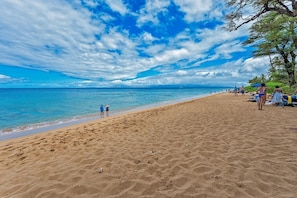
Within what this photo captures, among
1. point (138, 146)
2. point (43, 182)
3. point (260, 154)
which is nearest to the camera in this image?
point (43, 182)

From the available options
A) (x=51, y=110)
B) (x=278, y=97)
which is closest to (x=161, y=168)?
(x=278, y=97)

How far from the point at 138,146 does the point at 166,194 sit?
230 centimetres

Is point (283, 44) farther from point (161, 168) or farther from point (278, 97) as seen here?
point (161, 168)

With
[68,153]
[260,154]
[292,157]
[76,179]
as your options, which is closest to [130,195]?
[76,179]

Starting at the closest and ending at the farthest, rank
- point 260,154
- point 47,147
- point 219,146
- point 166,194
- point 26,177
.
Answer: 1. point 166,194
2. point 26,177
3. point 260,154
4. point 219,146
5. point 47,147

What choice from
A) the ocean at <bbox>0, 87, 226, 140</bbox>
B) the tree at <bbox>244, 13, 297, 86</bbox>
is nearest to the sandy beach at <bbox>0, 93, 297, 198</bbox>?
the ocean at <bbox>0, 87, 226, 140</bbox>

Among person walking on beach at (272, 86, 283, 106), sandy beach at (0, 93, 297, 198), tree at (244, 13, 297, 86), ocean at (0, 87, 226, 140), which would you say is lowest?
ocean at (0, 87, 226, 140)

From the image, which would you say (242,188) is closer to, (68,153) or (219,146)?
(219,146)

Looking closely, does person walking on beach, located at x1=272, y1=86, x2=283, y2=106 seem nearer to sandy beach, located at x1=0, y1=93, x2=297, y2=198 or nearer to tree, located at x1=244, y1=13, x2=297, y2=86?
tree, located at x1=244, y1=13, x2=297, y2=86

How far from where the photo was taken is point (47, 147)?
17.1 ft

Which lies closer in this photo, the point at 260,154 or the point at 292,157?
the point at 292,157

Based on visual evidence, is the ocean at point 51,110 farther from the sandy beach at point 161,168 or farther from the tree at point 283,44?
the tree at point 283,44

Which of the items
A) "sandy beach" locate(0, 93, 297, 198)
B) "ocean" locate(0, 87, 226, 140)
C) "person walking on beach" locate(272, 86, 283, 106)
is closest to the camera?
"sandy beach" locate(0, 93, 297, 198)

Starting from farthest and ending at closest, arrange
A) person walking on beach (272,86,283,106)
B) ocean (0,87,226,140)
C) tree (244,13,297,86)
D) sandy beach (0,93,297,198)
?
tree (244,13,297,86), person walking on beach (272,86,283,106), ocean (0,87,226,140), sandy beach (0,93,297,198)
